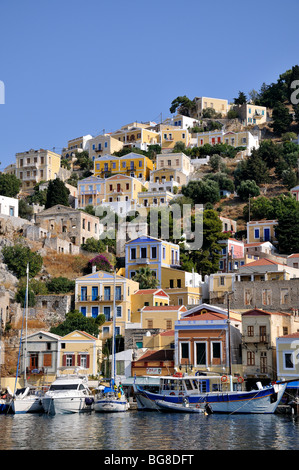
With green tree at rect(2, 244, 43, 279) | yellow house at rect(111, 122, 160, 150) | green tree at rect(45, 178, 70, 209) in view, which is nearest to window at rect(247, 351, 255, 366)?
green tree at rect(2, 244, 43, 279)

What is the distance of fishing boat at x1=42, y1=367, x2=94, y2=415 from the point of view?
45375 mm

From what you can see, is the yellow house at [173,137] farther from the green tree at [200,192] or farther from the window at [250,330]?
the window at [250,330]

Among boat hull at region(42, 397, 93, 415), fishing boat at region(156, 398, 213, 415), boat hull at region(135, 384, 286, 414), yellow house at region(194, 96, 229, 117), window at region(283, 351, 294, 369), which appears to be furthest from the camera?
yellow house at region(194, 96, 229, 117)

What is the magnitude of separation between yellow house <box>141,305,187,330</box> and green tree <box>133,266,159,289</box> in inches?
274

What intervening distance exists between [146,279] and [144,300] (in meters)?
5.16

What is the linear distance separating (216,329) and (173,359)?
4.19m

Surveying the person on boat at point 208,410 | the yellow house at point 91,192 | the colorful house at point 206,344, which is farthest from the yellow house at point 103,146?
the person on boat at point 208,410

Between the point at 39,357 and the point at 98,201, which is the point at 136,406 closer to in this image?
the point at 39,357

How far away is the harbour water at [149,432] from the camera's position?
3078cm

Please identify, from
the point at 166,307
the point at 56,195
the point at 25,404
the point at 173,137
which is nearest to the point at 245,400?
the point at 25,404

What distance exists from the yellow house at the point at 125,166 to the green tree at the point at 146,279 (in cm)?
3707

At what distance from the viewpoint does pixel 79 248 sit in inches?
3162

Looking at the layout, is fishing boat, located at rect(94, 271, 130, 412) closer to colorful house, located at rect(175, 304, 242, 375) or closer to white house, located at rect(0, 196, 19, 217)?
colorful house, located at rect(175, 304, 242, 375)
